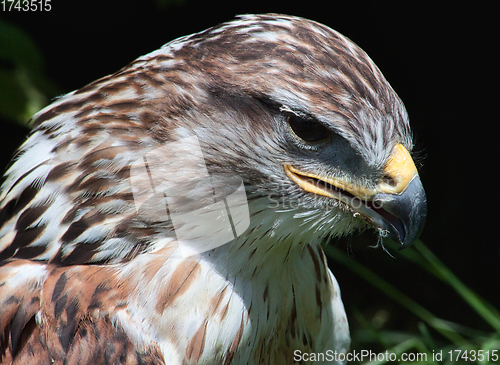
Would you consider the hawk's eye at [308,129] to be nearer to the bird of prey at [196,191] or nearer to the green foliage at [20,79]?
the bird of prey at [196,191]

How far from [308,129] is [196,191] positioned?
41cm

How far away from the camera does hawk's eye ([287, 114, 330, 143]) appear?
1760 millimetres

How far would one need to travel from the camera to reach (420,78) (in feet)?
14.3

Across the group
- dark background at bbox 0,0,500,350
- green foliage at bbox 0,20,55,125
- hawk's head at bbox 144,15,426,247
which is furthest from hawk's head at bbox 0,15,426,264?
dark background at bbox 0,0,500,350

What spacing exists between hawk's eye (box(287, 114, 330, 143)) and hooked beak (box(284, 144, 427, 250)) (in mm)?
118

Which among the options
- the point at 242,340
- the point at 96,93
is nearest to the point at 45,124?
the point at 96,93

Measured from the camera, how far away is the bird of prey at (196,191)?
174 cm

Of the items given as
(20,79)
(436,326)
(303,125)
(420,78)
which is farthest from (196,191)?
(420,78)

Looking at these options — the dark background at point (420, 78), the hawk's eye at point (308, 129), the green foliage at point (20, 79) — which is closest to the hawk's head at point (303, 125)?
the hawk's eye at point (308, 129)

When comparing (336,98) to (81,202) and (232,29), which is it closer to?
(232,29)

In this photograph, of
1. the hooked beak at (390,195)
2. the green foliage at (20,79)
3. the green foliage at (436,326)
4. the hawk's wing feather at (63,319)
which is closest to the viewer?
the hawk's wing feather at (63,319)

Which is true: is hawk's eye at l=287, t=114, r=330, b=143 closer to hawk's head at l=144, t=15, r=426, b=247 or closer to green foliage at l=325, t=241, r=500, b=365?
hawk's head at l=144, t=15, r=426, b=247

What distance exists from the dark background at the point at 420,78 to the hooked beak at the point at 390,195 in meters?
2.14

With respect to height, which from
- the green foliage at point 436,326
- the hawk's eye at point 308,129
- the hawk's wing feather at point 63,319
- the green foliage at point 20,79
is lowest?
the green foliage at point 436,326
